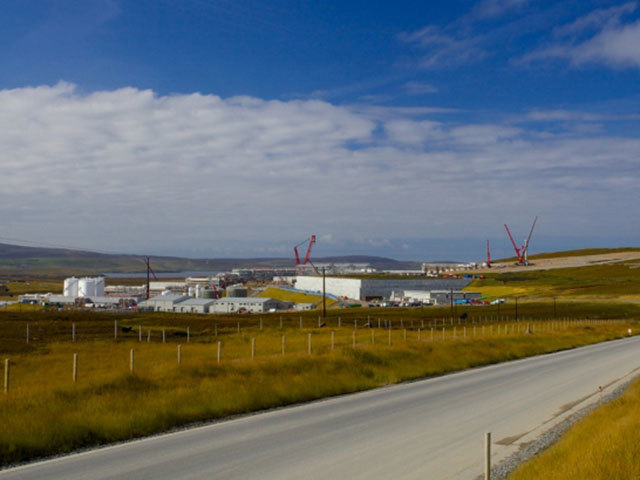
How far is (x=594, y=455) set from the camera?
1019 centimetres

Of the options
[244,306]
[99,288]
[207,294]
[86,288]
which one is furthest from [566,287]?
[99,288]

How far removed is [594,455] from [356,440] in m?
5.11

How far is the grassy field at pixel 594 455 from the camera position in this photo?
30.6ft

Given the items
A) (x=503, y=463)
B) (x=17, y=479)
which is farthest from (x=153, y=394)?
(x=503, y=463)

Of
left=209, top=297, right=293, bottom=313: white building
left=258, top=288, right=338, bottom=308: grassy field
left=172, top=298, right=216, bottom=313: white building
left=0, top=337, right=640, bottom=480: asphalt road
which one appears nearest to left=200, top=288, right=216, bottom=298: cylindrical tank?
left=258, top=288, right=338, bottom=308: grassy field

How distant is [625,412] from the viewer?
15.2 m

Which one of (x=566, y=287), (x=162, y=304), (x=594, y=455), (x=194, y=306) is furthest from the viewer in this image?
(x=566, y=287)

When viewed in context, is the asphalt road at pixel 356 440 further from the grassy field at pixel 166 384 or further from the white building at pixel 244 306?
the white building at pixel 244 306

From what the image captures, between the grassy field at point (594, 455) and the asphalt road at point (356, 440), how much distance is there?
4.18 ft

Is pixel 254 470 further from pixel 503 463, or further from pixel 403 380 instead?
pixel 403 380

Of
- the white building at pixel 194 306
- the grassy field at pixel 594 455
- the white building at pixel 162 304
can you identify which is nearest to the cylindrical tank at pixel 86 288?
the white building at pixel 162 304

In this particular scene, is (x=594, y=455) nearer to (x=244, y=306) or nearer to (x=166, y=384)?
(x=166, y=384)

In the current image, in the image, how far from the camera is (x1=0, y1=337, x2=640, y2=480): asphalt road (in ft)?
36.5

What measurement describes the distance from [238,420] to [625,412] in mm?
9651
